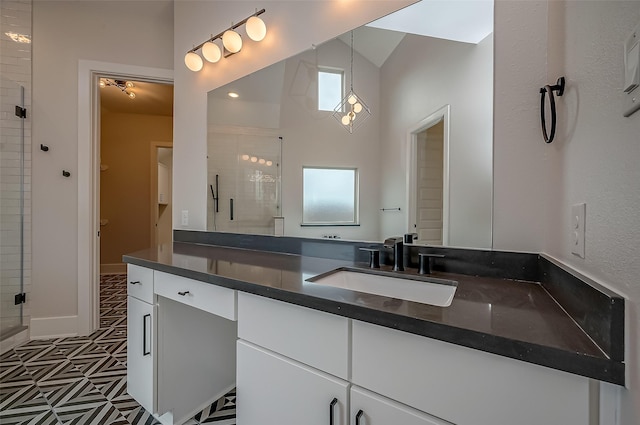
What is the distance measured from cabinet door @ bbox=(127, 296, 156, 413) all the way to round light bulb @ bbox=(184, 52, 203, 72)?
1.57 m

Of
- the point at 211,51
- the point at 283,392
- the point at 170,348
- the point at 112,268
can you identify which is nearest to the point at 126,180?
the point at 112,268

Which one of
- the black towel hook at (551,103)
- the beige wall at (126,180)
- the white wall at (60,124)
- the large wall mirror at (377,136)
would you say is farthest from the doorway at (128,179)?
the black towel hook at (551,103)

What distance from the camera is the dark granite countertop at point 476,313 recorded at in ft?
1.71

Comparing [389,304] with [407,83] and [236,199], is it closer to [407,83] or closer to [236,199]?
[407,83]

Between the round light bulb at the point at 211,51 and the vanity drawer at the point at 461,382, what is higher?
the round light bulb at the point at 211,51

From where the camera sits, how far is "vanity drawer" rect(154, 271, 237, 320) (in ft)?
3.67

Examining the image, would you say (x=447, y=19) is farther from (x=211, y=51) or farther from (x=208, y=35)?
(x=208, y=35)

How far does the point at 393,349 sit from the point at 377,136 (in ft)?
3.27

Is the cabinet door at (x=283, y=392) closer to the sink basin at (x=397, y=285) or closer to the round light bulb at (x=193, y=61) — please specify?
the sink basin at (x=397, y=285)

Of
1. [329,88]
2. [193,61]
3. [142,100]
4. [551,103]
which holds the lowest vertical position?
[551,103]

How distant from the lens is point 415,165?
4.35 feet

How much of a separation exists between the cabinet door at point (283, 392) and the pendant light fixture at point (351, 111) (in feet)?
3.45

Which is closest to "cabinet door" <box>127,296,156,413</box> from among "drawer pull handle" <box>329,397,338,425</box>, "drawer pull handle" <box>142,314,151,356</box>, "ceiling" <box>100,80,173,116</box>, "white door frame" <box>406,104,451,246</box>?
"drawer pull handle" <box>142,314,151,356</box>

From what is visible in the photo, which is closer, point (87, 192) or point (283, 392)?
point (283, 392)
